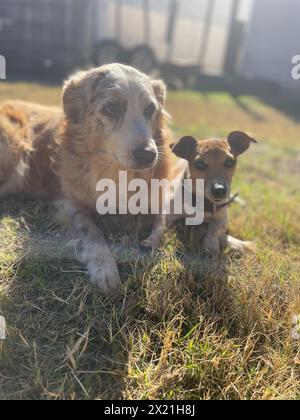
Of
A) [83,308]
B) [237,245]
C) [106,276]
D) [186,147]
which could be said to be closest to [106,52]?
[186,147]

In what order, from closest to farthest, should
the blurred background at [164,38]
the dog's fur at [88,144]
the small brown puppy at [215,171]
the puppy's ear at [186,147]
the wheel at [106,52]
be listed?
the dog's fur at [88,144]
the small brown puppy at [215,171]
the puppy's ear at [186,147]
the blurred background at [164,38]
the wheel at [106,52]

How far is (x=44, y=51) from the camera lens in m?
10.8

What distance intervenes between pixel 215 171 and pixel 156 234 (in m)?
0.57

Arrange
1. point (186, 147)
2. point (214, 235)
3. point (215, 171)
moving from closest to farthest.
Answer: point (215, 171) → point (186, 147) → point (214, 235)

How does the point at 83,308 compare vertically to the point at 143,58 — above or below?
above

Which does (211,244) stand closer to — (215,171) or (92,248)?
(215,171)

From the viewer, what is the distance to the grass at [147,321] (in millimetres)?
2035

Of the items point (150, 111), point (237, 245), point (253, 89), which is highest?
point (150, 111)

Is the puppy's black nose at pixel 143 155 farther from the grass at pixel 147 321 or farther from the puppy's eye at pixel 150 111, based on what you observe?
the grass at pixel 147 321

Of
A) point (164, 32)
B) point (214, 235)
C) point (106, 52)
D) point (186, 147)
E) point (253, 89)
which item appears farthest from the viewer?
point (164, 32)

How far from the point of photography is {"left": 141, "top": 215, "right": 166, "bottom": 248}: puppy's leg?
2.92 meters

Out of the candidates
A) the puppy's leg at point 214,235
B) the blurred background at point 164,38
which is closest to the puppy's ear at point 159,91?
the puppy's leg at point 214,235

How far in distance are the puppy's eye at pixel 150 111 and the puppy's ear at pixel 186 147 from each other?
0.84 ft

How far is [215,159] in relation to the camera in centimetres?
288
